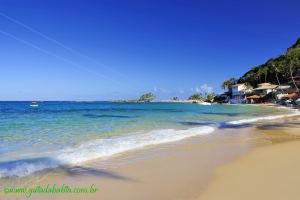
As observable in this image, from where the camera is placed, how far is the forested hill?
75.6 m

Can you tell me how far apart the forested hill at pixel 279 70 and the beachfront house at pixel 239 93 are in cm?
861

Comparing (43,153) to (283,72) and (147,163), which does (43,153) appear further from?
(283,72)

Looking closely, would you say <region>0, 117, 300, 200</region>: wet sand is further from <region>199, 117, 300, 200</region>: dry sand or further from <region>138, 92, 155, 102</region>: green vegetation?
<region>138, 92, 155, 102</region>: green vegetation

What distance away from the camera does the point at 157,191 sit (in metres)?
4.62

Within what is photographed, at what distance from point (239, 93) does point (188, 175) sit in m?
89.2

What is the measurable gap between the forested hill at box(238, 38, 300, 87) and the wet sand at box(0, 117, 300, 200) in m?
65.5

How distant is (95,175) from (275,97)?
72658 mm

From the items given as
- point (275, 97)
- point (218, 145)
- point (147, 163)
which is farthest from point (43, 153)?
point (275, 97)

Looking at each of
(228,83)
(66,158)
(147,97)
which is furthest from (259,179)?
(147,97)

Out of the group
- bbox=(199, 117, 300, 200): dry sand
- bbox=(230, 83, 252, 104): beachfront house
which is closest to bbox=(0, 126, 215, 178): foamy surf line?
bbox=(199, 117, 300, 200): dry sand

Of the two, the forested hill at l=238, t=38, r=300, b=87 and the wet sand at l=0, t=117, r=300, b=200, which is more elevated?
the forested hill at l=238, t=38, r=300, b=87

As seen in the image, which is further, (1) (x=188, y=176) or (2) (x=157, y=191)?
(1) (x=188, y=176)

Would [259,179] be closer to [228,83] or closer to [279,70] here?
[279,70]

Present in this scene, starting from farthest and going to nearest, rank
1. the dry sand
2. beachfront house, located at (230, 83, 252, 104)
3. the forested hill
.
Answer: beachfront house, located at (230, 83, 252, 104) → the forested hill → the dry sand
